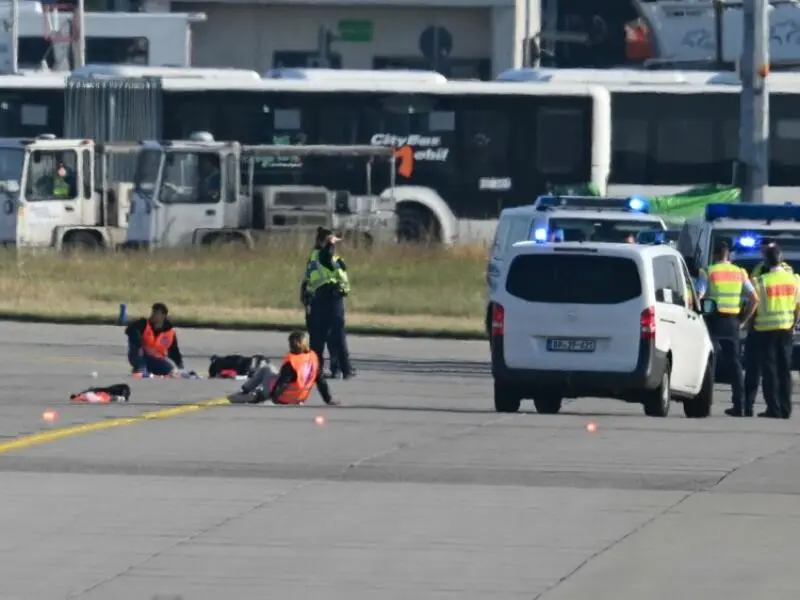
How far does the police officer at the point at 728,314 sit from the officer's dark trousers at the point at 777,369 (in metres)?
0.54

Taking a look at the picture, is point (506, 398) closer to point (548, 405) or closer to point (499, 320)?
point (499, 320)

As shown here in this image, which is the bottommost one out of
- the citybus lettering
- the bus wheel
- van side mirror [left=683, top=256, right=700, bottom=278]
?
the bus wheel

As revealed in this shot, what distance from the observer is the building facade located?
68938 mm

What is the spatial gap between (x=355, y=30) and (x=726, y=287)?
48155 mm

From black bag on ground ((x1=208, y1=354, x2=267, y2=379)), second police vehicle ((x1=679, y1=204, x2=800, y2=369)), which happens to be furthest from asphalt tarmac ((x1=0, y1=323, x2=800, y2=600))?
second police vehicle ((x1=679, y1=204, x2=800, y2=369))

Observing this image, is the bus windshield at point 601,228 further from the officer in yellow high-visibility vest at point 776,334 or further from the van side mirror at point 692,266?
the officer in yellow high-visibility vest at point 776,334

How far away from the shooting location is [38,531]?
12500 mm

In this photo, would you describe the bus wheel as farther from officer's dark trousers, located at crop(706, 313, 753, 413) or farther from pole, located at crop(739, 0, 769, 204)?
officer's dark trousers, located at crop(706, 313, 753, 413)

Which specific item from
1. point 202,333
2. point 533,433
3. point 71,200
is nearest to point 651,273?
point 533,433

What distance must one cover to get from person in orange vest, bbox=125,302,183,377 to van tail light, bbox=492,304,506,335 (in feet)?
17.5

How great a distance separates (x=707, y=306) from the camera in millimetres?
22422

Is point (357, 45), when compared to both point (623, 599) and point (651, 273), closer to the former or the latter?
point (651, 273)

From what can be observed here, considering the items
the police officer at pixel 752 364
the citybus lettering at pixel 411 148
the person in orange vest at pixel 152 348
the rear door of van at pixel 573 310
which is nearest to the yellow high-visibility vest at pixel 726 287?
the police officer at pixel 752 364

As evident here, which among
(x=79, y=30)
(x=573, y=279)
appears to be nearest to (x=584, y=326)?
(x=573, y=279)
